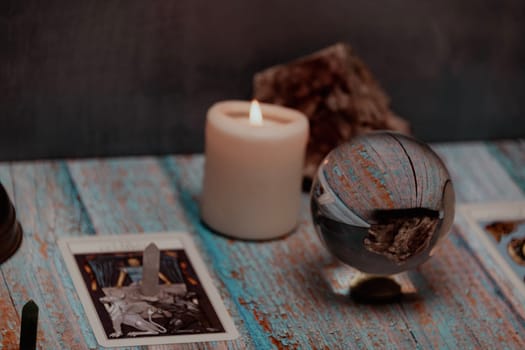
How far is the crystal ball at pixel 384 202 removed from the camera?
2.93 feet

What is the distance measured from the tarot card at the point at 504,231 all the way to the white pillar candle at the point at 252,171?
23 centimetres

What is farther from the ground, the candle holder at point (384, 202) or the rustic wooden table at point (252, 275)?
the candle holder at point (384, 202)

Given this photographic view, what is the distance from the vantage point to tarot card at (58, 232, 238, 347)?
2.95 feet

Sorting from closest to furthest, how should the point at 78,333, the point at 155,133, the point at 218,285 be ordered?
1. the point at 78,333
2. the point at 218,285
3. the point at 155,133

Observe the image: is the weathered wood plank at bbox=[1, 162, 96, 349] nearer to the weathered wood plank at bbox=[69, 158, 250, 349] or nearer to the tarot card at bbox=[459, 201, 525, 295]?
the weathered wood plank at bbox=[69, 158, 250, 349]

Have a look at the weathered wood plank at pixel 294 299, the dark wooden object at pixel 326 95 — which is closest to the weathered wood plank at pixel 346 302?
the weathered wood plank at pixel 294 299

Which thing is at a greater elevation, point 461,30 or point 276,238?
point 461,30

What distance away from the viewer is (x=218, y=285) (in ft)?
3.25

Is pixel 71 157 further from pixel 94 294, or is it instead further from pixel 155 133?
pixel 94 294

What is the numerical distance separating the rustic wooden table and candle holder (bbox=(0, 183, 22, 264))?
0.01 meters

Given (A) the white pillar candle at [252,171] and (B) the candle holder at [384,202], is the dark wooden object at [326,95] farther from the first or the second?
(B) the candle holder at [384,202]

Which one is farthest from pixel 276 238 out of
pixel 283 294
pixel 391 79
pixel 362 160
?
pixel 391 79

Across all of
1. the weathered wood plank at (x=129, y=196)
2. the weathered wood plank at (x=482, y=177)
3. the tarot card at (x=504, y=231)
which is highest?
the weathered wood plank at (x=482, y=177)

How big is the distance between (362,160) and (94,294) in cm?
30
